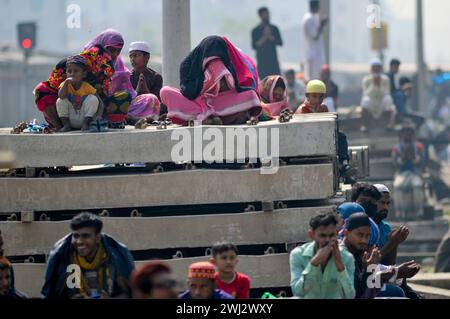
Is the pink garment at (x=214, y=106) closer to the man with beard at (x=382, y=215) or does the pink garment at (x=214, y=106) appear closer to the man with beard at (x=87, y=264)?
the man with beard at (x=382, y=215)

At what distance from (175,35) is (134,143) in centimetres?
268

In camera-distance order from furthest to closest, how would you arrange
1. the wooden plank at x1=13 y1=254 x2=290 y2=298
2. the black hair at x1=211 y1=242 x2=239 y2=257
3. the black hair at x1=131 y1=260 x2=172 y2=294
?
the wooden plank at x1=13 y1=254 x2=290 y2=298, the black hair at x1=211 y1=242 x2=239 y2=257, the black hair at x1=131 y1=260 x2=172 y2=294

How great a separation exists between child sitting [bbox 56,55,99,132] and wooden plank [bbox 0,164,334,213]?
0.62m

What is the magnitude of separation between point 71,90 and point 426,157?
15.1m

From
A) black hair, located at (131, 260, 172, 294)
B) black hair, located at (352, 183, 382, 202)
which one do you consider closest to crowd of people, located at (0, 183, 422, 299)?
black hair, located at (131, 260, 172, 294)

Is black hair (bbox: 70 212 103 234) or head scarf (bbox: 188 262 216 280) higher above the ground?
black hair (bbox: 70 212 103 234)

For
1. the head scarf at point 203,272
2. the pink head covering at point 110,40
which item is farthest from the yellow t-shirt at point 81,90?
the head scarf at point 203,272

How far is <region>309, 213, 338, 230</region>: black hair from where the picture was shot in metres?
9.40

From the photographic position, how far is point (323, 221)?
940 cm

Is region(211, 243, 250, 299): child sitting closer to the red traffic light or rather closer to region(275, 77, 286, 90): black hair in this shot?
region(275, 77, 286, 90): black hair

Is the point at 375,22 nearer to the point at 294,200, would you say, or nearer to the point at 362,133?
the point at 294,200

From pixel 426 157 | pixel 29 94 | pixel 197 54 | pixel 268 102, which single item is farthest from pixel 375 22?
pixel 29 94
